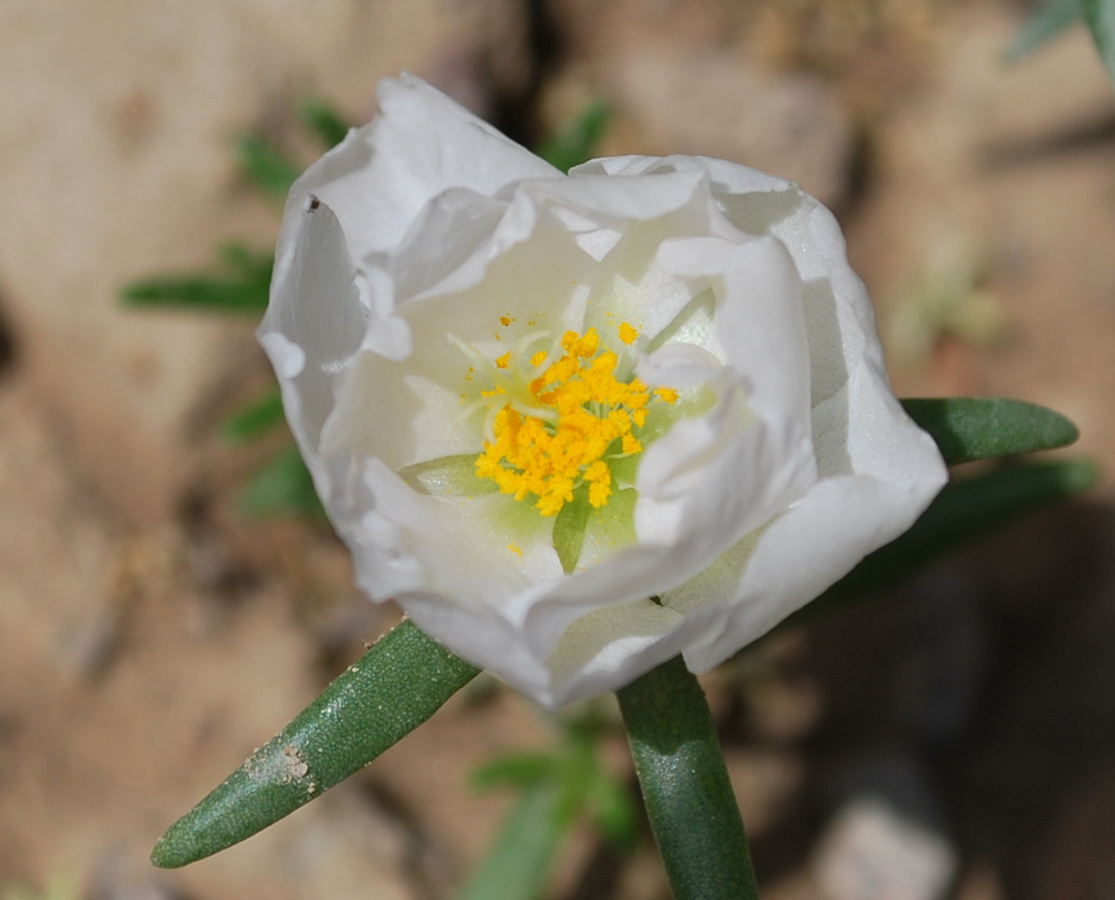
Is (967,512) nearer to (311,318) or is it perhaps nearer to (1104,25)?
(1104,25)

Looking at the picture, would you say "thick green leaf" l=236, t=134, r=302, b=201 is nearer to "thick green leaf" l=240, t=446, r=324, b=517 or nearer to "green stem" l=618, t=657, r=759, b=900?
"thick green leaf" l=240, t=446, r=324, b=517

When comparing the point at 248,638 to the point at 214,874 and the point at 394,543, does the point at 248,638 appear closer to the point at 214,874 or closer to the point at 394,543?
the point at 214,874

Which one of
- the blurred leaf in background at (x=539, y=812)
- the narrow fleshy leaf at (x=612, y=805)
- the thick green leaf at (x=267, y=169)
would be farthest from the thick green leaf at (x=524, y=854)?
the thick green leaf at (x=267, y=169)

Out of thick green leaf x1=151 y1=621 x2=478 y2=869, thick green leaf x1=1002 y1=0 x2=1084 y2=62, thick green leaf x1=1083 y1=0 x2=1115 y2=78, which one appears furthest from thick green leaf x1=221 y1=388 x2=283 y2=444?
thick green leaf x1=1002 y1=0 x2=1084 y2=62

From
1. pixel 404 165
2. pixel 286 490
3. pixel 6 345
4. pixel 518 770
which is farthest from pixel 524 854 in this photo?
pixel 6 345

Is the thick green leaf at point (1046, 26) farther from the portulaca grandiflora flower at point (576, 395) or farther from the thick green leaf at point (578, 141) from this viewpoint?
the portulaca grandiflora flower at point (576, 395)
